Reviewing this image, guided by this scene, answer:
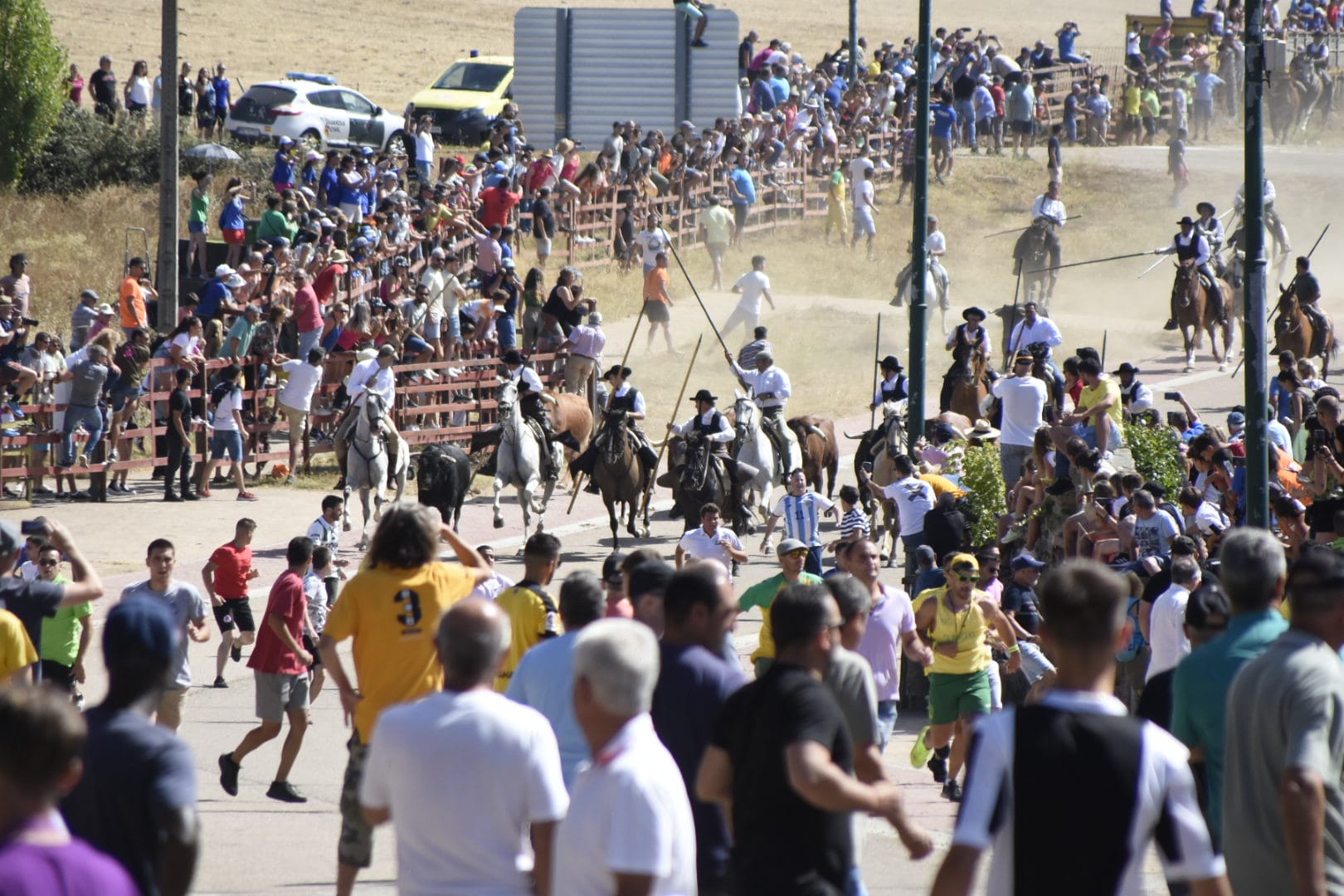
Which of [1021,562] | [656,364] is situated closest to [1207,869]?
[1021,562]

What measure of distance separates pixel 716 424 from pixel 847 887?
608 inches

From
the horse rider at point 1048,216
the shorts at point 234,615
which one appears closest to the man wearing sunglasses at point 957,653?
the shorts at point 234,615

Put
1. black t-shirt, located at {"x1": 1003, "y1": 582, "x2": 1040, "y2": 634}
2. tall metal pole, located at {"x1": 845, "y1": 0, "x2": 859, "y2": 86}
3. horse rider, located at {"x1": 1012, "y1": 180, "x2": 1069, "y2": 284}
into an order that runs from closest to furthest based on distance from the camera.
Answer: black t-shirt, located at {"x1": 1003, "y1": 582, "x2": 1040, "y2": 634}, horse rider, located at {"x1": 1012, "y1": 180, "x2": 1069, "y2": 284}, tall metal pole, located at {"x1": 845, "y1": 0, "x2": 859, "y2": 86}

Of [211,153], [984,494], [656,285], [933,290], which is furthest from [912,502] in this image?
[211,153]

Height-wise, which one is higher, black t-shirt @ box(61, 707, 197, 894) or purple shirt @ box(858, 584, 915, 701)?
black t-shirt @ box(61, 707, 197, 894)

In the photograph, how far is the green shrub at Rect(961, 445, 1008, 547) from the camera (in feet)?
55.9

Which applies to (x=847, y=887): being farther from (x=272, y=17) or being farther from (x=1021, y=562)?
(x=272, y=17)

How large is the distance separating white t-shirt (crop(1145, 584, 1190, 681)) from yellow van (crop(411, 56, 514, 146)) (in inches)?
1378

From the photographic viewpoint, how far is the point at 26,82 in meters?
36.9

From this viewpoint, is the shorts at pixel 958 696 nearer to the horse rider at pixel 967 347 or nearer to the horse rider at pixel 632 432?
the horse rider at pixel 632 432

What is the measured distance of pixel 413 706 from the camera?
5.21m

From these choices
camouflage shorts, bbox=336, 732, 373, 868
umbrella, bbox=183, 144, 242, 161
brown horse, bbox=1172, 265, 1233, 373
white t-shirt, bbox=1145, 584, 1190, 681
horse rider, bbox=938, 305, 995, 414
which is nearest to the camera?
camouflage shorts, bbox=336, 732, 373, 868

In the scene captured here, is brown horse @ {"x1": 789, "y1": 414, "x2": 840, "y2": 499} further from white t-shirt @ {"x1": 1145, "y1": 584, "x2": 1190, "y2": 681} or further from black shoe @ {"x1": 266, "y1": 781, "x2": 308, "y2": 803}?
white t-shirt @ {"x1": 1145, "y1": 584, "x2": 1190, "y2": 681}

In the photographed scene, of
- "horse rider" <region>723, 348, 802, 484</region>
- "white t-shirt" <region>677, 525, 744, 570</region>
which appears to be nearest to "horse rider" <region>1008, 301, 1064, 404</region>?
"horse rider" <region>723, 348, 802, 484</region>
